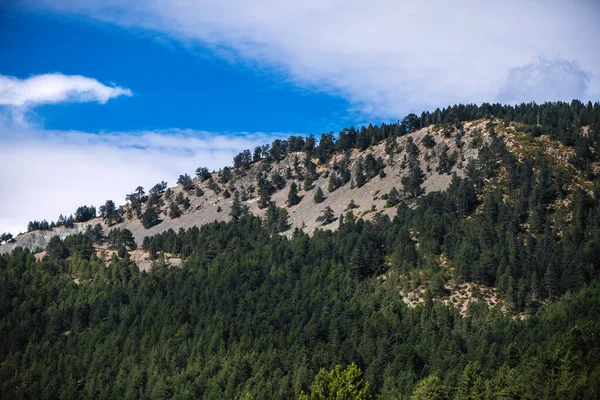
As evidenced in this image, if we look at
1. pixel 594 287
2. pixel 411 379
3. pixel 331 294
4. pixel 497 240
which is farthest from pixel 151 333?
pixel 594 287

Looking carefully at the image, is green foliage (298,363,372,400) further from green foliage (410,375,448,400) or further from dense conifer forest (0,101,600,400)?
dense conifer forest (0,101,600,400)

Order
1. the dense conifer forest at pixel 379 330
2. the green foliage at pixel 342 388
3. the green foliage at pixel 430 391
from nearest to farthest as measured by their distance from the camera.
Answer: the green foliage at pixel 342 388 → the green foliage at pixel 430 391 → the dense conifer forest at pixel 379 330

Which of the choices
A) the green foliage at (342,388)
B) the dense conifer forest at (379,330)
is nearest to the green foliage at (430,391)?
the dense conifer forest at (379,330)

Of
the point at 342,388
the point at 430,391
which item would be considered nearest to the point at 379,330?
the point at 430,391

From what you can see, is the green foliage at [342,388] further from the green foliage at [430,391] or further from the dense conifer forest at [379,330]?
the dense conifer forest at [379,330]

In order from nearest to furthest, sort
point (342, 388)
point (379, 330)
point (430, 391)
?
point (342, 388), point (430, 391), point (379, 330)

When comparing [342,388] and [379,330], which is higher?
[379,330]

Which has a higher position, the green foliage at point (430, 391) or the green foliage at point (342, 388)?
the green foliage at point (342, 388)

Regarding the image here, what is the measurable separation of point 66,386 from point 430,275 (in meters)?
99.7

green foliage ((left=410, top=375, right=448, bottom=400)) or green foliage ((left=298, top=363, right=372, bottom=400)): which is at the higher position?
green foliage ((left=298, top=363, right=372, bottom=400))

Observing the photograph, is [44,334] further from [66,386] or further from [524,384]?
[524,384]

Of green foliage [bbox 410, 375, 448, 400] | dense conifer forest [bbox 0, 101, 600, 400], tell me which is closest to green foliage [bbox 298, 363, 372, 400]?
green foliage [bbox 410, 375, 448, 400]

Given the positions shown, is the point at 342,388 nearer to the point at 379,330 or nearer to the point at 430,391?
the point at 430,391

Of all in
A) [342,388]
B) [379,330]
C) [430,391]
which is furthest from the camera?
[379,330]
